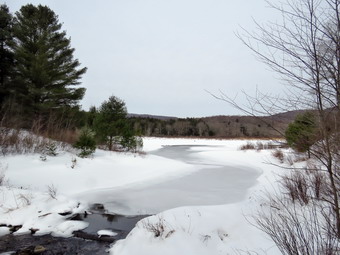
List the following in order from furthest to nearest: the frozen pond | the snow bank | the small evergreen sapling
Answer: the small evergreen sapling → the frozen pond → the snow bank

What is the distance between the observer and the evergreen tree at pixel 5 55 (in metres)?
15.0

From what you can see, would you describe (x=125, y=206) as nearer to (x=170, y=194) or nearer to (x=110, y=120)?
(x=170, y=194)

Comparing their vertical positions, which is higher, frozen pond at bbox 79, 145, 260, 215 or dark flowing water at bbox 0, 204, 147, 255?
frozen pond at bbox 79, 145, 260, 215

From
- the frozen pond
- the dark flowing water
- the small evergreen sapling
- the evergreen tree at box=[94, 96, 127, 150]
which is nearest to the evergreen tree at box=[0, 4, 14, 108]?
the evergreen tree at box=[94, 96, 127, 150]

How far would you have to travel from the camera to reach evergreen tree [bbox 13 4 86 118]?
14.8 meters

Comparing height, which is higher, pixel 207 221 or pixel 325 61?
pixel 325 61

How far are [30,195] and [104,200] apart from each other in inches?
85.6

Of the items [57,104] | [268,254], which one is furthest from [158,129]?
[268,254]

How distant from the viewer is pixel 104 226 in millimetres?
5699

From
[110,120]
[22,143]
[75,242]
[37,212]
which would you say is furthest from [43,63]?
[75,242]

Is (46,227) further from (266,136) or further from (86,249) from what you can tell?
(266,136)

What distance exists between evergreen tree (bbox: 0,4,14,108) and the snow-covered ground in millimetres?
7578

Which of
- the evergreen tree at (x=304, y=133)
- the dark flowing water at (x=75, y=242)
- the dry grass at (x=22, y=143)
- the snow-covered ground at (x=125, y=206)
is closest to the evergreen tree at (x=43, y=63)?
the dry grass at (x=22, y=143)

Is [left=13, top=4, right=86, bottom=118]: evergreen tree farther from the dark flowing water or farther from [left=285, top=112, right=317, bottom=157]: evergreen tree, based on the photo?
[left=285, top=112, right=317, bottom=157]: evergreen tree
